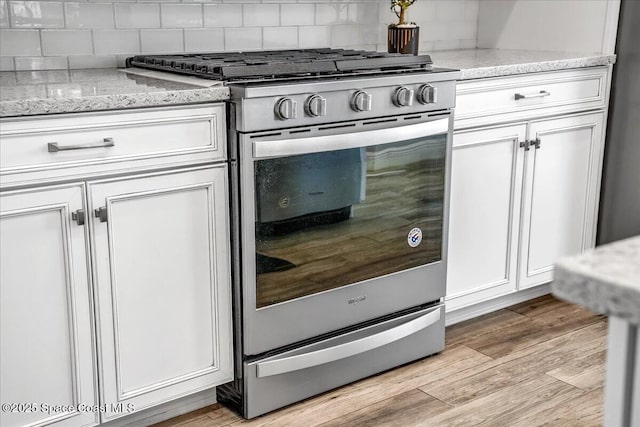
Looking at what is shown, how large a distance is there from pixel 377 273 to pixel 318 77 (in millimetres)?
637

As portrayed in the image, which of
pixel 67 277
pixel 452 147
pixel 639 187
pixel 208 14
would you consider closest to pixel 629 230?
pixel 639 187

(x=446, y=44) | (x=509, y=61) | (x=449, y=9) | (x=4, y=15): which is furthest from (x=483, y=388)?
(x=4, y=15)

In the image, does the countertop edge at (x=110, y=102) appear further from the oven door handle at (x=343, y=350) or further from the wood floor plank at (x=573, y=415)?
the wood floor plank at (x=573, y=415)

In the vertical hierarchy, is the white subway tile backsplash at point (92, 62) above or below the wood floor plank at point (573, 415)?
above

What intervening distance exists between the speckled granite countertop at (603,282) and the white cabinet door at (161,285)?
1.38 metres

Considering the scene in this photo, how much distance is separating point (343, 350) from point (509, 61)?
1.22m

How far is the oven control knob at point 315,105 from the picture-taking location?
2086 millimetres

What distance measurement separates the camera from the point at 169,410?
2234 millimetres

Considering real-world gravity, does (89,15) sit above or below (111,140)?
above

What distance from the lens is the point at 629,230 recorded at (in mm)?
3135

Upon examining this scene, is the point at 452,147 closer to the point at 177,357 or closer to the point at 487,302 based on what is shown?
the point at 487,302

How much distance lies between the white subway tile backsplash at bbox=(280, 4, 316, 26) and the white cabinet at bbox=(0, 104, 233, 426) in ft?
3.27

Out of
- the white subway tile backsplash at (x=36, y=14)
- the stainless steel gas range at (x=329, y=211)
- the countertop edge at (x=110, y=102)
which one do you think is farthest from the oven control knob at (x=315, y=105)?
the white subway tile backsplash at (x=36, y=14)

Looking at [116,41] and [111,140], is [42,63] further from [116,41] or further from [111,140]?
[111,140]
